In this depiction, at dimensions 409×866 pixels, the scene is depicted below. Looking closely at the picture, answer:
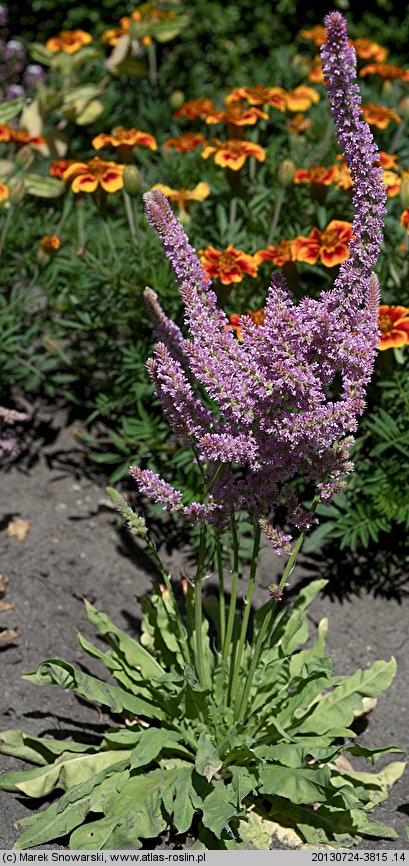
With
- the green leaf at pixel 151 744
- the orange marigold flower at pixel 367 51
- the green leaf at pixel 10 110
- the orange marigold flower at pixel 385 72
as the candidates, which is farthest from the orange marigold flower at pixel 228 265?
the orange marigold flower at pixel 367 51

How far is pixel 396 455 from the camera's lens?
2.93m

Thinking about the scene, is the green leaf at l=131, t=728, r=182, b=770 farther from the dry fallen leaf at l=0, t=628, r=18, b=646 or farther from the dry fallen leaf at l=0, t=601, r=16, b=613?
the dry fallen leaf at l=0, t=601, r=16, b=613

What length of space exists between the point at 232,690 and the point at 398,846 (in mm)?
558

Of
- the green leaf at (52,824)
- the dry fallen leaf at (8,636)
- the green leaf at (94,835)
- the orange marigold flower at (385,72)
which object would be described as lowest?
the dry fallen leaf at (8,636)

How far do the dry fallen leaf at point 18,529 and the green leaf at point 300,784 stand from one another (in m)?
1.36

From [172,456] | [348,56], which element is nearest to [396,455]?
[172,456]

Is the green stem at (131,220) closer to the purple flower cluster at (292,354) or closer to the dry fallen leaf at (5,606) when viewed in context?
the dry fallen leaf at (5,606)

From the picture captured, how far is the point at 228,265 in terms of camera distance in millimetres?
2773

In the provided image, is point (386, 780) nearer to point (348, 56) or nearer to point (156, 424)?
point (156, 424)

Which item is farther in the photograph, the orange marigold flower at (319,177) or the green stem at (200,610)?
the orange marigold flower at (319,177)

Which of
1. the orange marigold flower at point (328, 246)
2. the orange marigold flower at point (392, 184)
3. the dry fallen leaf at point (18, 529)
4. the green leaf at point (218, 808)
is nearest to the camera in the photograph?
the green leaf at point (218, 808)

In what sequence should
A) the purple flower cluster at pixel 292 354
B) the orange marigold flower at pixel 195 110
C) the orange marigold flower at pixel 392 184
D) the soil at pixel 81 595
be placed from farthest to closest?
the orange marigold flower at pixel 195 110
the orange marigold flower at pixel 392 184
the soil at pixel 81 595
the purple flower cluster at pixel 292 354

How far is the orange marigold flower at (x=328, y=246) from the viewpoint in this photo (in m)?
2.74

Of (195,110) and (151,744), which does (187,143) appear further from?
(151,744)
